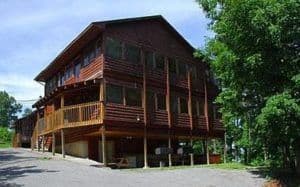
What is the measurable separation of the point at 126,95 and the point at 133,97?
2.42 ft

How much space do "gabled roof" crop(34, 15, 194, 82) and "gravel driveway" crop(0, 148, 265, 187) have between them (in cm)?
772

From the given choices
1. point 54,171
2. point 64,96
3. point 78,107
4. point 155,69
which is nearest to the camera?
point 54,171

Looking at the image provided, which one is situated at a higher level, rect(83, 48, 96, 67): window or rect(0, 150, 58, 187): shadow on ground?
rect(83, 48, 96, 67): window

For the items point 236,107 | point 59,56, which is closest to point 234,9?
point 236,107

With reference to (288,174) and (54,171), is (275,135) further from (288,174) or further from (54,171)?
(54,171)

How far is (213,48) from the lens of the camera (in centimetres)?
2523

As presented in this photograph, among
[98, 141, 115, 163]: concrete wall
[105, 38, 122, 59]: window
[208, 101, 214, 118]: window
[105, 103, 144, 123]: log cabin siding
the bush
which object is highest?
[105, 38, 122, 59]: window

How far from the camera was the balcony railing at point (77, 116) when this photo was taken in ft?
90.9

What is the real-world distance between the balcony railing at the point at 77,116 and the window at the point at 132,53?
415 centimetres

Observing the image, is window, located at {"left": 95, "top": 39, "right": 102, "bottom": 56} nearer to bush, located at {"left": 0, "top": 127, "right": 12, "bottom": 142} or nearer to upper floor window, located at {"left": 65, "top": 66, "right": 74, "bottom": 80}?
upper floor window, located at {"left": 65, "top": 66, "right": 74, "bottom": 80}

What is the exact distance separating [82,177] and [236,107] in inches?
343

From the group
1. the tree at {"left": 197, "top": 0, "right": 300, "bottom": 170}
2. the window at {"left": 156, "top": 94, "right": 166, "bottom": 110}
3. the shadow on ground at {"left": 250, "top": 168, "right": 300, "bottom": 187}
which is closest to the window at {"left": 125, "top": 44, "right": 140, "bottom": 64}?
the window at {"left": 156, "top": 94, "right": 166, "bottom": 110}

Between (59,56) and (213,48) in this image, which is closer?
(213,48)

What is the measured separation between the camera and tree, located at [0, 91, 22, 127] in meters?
118
